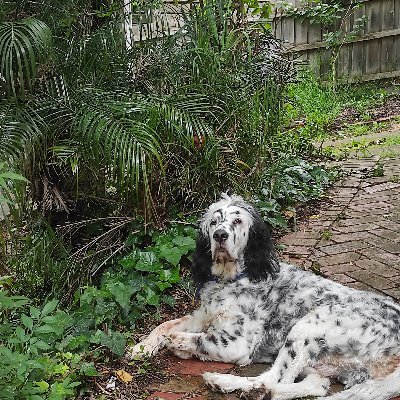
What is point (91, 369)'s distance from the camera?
3297mm

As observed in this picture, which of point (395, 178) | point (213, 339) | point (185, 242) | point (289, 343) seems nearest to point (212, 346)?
point (213, 339)

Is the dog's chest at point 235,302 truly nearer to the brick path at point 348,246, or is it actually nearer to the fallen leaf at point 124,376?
the brick path at point 348,246

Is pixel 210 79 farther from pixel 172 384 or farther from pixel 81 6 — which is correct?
pixel 172 384

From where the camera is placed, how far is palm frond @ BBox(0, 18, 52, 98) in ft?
13.3

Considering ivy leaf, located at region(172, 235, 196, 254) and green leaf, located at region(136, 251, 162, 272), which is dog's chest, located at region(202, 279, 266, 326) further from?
ivy leaf, located at region(172, 235, 196, 254)

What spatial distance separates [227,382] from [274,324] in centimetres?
52

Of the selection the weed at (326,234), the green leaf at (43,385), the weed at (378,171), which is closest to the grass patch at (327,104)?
the weed at (378,171)

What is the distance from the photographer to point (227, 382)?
10.7ft

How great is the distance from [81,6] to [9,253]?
216cm

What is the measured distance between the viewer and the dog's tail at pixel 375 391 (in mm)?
2994

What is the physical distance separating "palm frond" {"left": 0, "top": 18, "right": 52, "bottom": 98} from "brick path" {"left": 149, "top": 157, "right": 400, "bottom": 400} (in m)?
2.13

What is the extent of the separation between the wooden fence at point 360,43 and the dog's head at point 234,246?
883 cm

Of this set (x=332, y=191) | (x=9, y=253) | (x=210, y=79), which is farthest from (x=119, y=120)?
(x=332, y=191)

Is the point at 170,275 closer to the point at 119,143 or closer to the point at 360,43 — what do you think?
the point at 119,143
